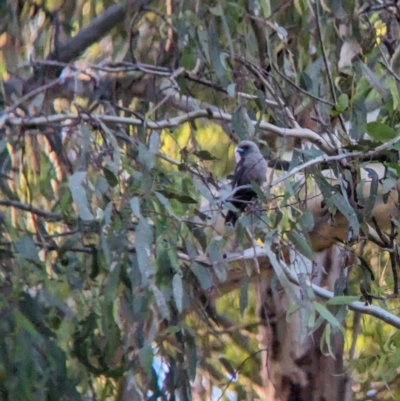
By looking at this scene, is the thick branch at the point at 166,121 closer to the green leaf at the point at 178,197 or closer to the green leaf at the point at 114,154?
the green leaf at the point at 114,154

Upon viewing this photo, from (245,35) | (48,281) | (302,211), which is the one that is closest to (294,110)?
(245,35)

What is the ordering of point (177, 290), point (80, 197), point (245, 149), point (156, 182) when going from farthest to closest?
point (245, 149)
point (156, 182)
point (177, 290)
point (80, 197)

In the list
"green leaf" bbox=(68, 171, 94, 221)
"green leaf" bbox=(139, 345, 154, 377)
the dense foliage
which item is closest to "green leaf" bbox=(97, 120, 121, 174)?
the dense foliage

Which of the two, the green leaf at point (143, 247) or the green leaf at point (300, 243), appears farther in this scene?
the green leaf at point (300, 243)

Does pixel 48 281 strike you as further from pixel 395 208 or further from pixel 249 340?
pixel 249 340

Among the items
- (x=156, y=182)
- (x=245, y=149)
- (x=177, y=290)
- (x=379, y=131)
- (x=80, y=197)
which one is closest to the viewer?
(x=80, y=197)

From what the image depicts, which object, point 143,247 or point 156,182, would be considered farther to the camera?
point 156,182

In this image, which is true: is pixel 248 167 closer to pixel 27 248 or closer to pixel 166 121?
pixel 166 121

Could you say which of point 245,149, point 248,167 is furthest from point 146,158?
point 245,149

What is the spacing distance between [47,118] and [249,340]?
1509 millimetres

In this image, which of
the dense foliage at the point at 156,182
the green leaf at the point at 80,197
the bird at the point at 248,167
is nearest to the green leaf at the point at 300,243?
the dense foliage at the point at 156,182

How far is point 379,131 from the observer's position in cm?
167

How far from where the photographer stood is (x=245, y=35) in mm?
2045

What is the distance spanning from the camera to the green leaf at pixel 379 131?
5.43ft
